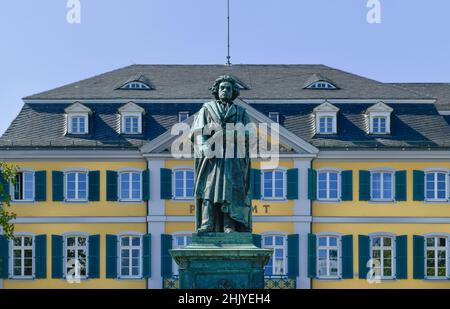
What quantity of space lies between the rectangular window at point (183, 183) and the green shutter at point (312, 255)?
4489mm

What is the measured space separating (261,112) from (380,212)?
18.5 feet

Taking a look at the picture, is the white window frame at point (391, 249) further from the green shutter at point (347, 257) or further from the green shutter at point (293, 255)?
the green shutter at point (293, 255)

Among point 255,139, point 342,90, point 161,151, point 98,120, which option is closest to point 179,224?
point 161,151

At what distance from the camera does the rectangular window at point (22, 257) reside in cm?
3900

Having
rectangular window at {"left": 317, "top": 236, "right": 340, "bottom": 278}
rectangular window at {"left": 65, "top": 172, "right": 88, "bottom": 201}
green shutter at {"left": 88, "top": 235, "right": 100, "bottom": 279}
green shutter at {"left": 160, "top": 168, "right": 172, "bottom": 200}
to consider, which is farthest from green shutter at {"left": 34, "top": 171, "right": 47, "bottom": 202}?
rectangular window at {"left": 317, "top": 236, "right": 340, "bottom": 278}

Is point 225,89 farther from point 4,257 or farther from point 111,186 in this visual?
point 4,257

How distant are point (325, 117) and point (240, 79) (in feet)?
14.8

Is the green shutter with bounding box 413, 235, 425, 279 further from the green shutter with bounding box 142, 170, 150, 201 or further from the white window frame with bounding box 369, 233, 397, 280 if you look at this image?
the green shutter with bounding box 142, 170, 150, 201

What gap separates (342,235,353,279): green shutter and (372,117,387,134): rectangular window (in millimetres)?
4225

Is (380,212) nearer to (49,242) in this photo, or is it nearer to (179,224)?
(179,224)

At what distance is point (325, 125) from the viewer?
4066 cm

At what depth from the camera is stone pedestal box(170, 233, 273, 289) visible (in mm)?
13211

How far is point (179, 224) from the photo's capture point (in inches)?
1544

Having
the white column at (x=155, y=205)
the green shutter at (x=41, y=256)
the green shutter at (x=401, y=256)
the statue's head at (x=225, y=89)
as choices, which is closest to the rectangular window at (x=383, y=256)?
the green shutter at (x=401, y=256)
